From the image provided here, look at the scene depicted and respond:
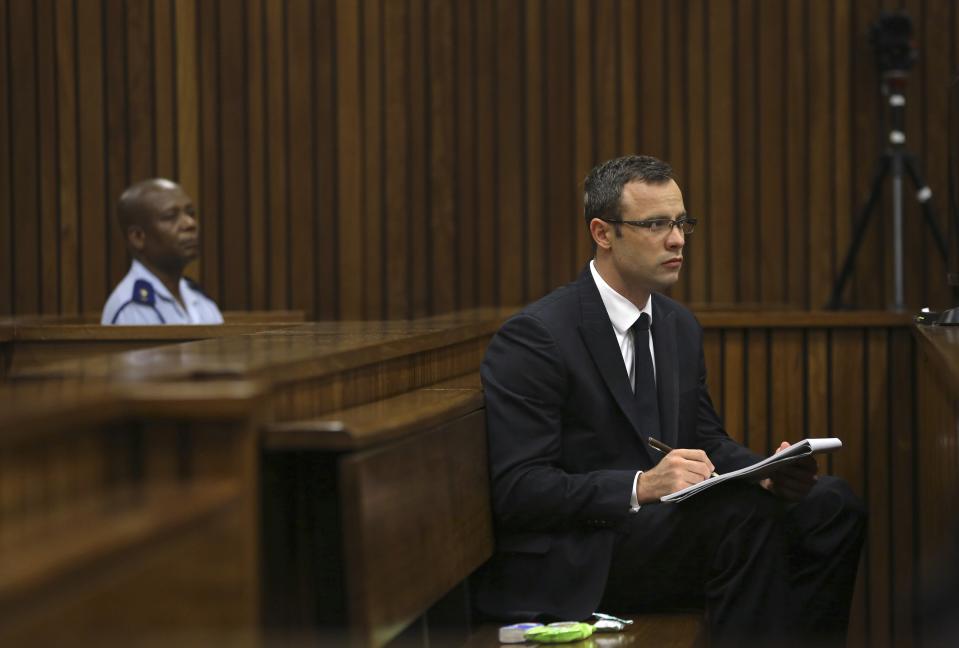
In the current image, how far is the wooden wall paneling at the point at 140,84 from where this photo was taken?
624 centimetres

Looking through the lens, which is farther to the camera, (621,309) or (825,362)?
(825,362)

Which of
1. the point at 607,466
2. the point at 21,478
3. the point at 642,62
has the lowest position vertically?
the point at 607,466

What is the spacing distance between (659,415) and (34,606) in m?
2.10

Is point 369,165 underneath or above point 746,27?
underneath

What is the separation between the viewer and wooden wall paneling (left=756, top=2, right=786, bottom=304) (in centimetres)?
593

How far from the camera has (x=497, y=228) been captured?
6.17 meters

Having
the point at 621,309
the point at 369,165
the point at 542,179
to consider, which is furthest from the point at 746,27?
the point at 621,309

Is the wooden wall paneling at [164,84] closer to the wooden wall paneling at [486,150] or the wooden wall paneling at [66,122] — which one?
the wooden wall paneling at [66,122]

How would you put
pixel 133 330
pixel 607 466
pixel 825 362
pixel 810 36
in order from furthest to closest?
pixel 810 36
pixel 825 362
pixel 133 330
pixel 607 466

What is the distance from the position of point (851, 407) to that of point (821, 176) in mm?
1650

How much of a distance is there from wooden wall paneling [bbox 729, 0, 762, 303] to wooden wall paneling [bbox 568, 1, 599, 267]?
605 mm

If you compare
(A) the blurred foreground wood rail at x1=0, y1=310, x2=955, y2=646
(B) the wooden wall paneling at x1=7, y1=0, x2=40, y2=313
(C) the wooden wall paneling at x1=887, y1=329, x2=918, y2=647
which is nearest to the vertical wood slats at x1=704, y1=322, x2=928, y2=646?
(C) the wooden wall paneling at x1=887, y1=329, x2=918, y2=647

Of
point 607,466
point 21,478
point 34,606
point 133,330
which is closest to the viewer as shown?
point 34,606

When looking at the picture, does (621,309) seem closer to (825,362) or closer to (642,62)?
(825,362)
